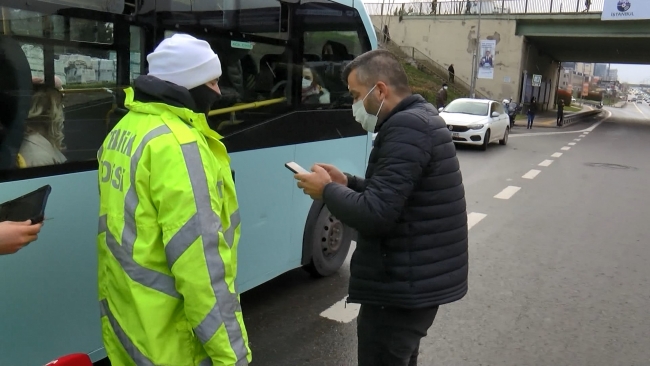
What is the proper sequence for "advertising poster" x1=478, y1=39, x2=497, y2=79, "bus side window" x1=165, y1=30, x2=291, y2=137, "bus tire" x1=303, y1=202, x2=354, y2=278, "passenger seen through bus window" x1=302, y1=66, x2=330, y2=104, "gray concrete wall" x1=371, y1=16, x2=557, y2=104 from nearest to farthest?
"bus side window" x1=165, y1=30, x2=291, y2=137, "passenger seen through bus window" x1=302, y1=66, x2=330, y2=104, "bus tire" x1=303, y1=202, x2=354, y2=278, "gray concrete wall" x1=371, y1=16, x2=557, y2=104, "advertising poster" x1=478, y1=39, x2=497, y2=79

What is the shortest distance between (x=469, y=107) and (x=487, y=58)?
22544 mm

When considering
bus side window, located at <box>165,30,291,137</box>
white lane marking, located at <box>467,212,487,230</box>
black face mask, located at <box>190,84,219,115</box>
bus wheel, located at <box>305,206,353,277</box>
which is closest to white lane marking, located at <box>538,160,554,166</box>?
white lane marking, located at <box>467,212,487,230</box>

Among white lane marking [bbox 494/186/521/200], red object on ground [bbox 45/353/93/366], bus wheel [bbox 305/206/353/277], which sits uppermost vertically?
red object on ground [bbox 45/353/93/366]

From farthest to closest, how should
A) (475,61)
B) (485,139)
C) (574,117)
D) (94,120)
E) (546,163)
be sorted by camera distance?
(574,117), (475,61), (485,139), (546,163), (94,120)

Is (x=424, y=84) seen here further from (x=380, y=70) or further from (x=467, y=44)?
(x=380, y=70)

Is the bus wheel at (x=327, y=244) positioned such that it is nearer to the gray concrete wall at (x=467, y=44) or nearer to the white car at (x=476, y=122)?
the white car at (x=476, y=122)

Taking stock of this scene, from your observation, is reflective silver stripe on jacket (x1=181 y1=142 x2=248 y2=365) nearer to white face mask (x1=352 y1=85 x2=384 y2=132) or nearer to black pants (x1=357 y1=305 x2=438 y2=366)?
black pants (x1=357 y1=305 x2=438 y2=366)

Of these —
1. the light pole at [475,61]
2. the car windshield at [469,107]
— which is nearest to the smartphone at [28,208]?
the car windshield at [469,107]

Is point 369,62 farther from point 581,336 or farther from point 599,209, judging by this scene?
point 599,209

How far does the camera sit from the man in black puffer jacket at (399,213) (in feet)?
7.75

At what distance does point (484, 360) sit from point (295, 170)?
2347 mm

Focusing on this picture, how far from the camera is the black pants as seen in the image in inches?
101

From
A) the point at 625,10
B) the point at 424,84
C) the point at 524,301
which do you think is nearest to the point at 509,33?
the point at 424,84

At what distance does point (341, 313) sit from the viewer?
4.84 meters
